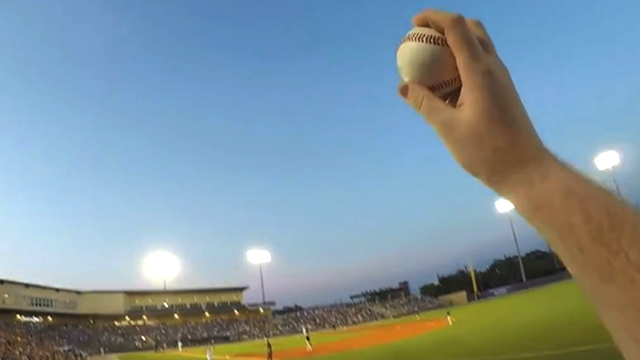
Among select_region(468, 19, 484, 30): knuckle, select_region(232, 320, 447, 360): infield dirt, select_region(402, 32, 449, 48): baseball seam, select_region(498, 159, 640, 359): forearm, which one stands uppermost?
select_region(402, 32, 449, 48): baseball seam

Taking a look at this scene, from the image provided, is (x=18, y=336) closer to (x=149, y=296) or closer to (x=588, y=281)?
(x=149, y=296)

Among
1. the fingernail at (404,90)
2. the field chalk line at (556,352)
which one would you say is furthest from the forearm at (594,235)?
the field chalk line at (556,352)

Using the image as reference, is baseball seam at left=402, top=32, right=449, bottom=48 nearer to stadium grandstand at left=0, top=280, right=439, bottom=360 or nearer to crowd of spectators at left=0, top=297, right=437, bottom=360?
crowd of spectators at left=0, top=297, right=437, bottom=360

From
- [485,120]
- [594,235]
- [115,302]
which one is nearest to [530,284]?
[485,120]

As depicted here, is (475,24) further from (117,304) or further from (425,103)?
(117,304)

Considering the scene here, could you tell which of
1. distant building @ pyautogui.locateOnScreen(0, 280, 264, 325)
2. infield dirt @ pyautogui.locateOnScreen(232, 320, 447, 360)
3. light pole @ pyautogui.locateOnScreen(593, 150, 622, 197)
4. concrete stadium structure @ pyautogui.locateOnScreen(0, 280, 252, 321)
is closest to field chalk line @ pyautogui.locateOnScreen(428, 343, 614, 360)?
infield dirt @ pyautogui.locateOnScreen(232, 320, 447, 360)
